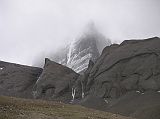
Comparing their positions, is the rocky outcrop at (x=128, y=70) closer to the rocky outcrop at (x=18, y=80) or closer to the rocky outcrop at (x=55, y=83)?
the rocky outcrop at (x=55, y=83)

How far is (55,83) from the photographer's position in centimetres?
14562

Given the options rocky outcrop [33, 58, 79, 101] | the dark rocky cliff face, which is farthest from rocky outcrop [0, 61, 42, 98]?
the dark rocky cliff face

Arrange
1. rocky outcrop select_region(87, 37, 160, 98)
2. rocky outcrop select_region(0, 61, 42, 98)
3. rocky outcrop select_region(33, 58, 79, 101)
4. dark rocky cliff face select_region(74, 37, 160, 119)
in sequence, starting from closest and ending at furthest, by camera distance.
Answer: dark rocky cliff face select_region(74, 37, 160, 119) < rocky outcrop select_region(87, 37, 160, 98) < rocky outcrop select_region(33, 58, 79, 101) < rocky outcrop select_region(0, 61, 42, 98)

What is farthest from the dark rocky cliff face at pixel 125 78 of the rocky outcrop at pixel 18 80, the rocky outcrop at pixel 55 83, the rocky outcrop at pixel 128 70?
the rocky outcrop at pixel 18 80

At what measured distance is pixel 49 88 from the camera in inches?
5709

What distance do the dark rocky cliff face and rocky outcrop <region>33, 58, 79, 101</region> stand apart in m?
5.67

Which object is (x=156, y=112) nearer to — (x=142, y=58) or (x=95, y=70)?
(x=142, y=58)

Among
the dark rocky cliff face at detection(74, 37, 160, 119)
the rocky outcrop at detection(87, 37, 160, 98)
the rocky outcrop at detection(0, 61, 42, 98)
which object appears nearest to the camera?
the dark rocky cliff face at detection(74, 37, 160, 119)

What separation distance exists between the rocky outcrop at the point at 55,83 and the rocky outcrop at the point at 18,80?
7.78 metres

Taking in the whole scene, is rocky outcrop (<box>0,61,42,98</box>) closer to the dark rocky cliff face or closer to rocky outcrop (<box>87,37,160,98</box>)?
the dark rocky cliff face

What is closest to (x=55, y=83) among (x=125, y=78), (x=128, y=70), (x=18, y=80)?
(x=18, y=80)

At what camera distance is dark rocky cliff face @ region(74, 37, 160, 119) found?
105m

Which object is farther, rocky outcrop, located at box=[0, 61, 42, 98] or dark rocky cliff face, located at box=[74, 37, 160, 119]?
rocky outcrop, located at box=[0, 61, 42, 98]

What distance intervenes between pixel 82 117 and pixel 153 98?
215ft
